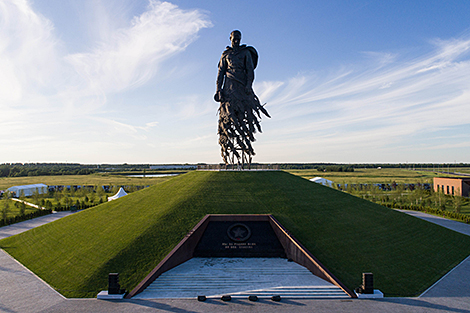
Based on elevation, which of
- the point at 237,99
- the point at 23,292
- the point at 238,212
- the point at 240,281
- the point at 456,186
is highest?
the point at 237,99

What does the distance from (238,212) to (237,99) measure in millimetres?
15482

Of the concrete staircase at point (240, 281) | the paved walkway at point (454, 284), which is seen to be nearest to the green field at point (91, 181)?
the concrete staircase at point (240, 281)

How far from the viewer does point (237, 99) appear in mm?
33188

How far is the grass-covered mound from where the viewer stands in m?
18.8

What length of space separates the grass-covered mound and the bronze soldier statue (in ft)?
15.0

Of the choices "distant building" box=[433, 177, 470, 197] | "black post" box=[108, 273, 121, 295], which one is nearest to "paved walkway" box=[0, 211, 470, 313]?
"black post" box=[108, 273, 121, 295]

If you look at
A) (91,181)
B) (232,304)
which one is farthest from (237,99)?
(91,181)

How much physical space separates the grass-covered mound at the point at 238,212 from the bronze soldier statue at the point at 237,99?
4.56 metres

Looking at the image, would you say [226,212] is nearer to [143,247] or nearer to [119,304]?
[143,247]

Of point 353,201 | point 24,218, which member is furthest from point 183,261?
point 24,218

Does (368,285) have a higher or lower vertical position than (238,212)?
lower

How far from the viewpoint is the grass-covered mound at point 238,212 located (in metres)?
18.8

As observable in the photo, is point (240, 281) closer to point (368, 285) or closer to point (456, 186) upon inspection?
point (368, 285)

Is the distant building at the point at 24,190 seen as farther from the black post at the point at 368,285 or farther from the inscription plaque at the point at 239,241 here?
the black post at the point at 368,285
